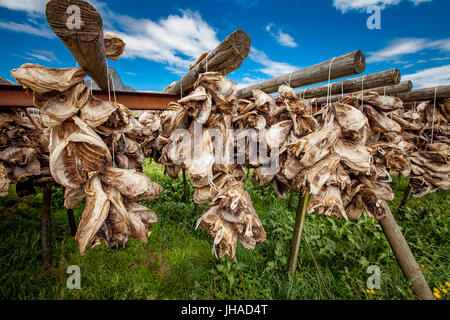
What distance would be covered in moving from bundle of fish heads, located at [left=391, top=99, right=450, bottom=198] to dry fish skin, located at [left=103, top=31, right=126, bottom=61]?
3.47 meters

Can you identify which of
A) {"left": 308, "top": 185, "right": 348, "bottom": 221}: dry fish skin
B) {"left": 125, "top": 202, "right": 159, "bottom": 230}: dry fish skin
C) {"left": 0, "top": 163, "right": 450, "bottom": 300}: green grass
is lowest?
{"left": 0, "top": 163, "right": 450, "bottom": 300}: green grass

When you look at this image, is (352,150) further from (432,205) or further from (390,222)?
(432,205)

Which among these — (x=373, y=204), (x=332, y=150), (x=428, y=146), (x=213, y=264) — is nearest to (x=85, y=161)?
(x=332, y=150)

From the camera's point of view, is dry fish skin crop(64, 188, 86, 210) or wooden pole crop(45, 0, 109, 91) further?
dry fish skin crop(64, 188, 86, 210)

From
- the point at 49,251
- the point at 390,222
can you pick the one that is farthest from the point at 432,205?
the point at 49,251

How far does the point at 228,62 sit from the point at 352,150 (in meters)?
1.05

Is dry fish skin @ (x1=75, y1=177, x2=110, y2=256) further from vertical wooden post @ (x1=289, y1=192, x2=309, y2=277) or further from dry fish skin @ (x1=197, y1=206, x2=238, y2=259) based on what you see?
vertical wooden post @ (x1=289, y1=192, x2=309, y2=277)

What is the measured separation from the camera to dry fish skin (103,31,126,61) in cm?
161

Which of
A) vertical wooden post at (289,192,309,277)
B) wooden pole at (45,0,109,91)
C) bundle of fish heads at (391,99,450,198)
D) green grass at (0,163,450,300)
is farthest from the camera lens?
bundle of fish heads at (391,99,450,198)

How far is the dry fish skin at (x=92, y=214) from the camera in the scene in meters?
1.12

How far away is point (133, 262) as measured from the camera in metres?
3.36

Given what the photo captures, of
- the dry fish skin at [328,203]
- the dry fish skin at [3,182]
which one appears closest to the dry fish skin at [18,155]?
the dry fish skin at [3,182]

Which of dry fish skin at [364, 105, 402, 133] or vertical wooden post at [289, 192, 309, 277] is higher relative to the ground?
dry fish skin at [364, 105, 402, 133]

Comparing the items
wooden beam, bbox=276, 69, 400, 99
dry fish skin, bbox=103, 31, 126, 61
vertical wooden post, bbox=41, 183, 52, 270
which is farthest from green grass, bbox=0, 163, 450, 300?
dry fish skin, bbox=103, 31, 126, 61
